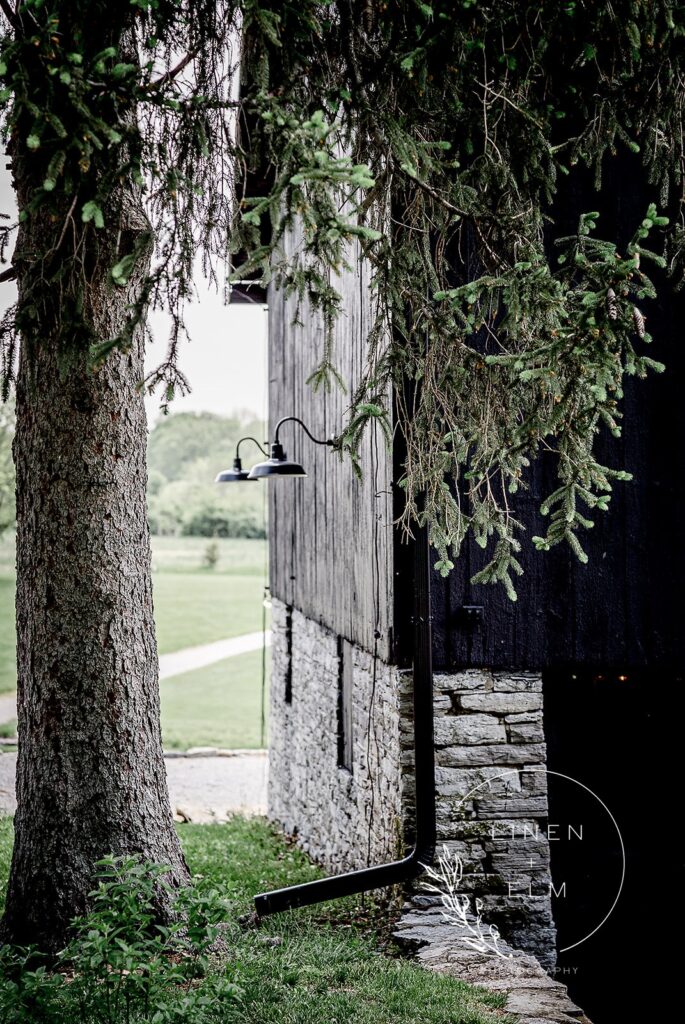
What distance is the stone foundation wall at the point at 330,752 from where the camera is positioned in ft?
20.9

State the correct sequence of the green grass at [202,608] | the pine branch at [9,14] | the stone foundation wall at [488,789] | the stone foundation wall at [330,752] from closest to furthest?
the pine branch at [9,14]
the stone foundation wall at [488,789]
the stone foundation wall at [330,752]
the green grass at [202,608]

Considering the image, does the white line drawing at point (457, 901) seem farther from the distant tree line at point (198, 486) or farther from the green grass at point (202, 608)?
the distant tree line at point (198, 486)

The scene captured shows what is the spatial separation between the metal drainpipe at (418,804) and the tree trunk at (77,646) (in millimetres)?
1020

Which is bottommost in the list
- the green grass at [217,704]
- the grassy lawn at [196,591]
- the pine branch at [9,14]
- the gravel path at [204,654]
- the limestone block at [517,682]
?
the green grass at [217,704]

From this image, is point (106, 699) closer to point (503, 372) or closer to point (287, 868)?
point (503, 372)

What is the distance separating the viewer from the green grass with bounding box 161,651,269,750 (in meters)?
20.0

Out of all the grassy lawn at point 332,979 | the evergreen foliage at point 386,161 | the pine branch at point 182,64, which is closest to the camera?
the evergreen foliage at point 386,161

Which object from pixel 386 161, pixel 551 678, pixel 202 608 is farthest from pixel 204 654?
pixel 386 161

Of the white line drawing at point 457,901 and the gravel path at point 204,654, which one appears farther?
the gravel path at point 204,654

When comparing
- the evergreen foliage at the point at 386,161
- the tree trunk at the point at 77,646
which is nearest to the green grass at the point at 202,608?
the tree trunk at the point at 77,646

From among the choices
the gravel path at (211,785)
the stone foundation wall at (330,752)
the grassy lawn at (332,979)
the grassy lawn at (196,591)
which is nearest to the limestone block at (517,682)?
the stone foundation wall at (330,752)

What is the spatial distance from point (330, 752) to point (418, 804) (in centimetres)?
269

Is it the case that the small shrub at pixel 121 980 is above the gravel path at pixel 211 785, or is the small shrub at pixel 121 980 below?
above

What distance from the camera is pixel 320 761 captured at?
8.68 m
